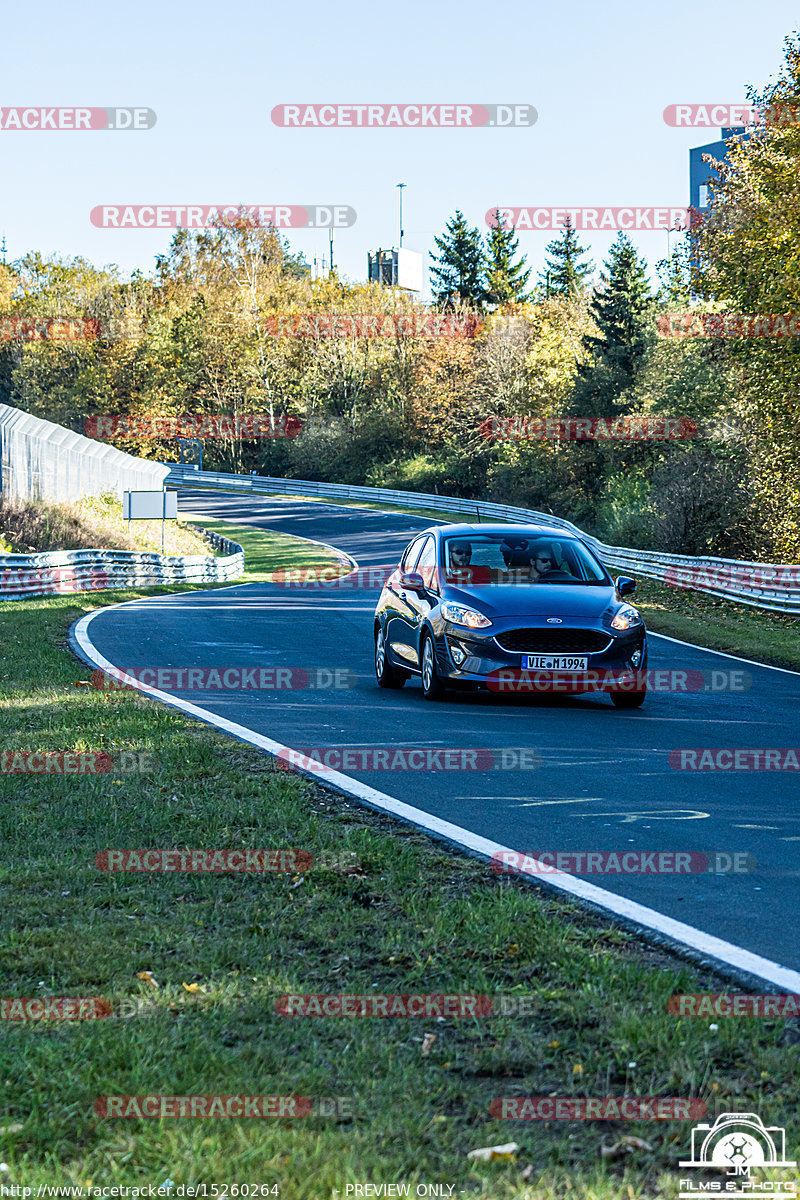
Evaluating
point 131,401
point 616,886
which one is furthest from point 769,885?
point 131,401

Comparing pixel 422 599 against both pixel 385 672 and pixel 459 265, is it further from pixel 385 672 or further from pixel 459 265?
pixel 459 265

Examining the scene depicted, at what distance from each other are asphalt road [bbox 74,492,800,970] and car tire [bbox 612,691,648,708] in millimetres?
119

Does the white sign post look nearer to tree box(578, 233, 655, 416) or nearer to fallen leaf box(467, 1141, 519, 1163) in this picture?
tree box(578, 233, 655, 416)

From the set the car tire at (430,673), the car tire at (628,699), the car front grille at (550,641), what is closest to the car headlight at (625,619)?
the car front grille at (550,641)

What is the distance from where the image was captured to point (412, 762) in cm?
859

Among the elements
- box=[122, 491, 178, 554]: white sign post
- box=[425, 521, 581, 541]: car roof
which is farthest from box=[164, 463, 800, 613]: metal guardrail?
box=[122, 491, 178, 554]: white sign post

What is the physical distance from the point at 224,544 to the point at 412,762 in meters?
39.4

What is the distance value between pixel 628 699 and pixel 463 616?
177cm

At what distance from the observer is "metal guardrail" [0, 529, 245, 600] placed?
24.5 meters

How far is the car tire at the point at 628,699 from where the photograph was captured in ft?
37.8

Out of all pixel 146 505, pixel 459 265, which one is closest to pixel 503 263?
pixel 459 265

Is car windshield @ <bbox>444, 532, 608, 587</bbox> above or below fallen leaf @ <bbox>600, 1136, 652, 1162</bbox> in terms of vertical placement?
above

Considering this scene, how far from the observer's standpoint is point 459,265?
92688 mm

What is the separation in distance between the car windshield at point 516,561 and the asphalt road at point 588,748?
1195mm
